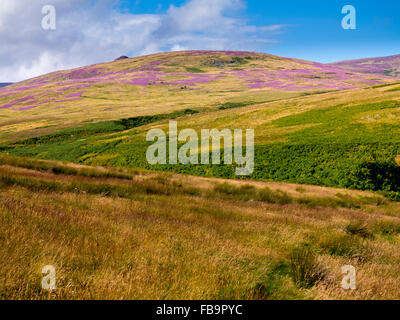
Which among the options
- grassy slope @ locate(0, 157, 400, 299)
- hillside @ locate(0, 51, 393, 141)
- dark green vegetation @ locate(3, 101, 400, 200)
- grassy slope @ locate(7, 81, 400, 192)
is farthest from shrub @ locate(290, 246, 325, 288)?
hillside @ locate(0, 51, 393, 141)

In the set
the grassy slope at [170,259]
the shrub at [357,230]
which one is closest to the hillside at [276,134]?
the shrub at [357,230]

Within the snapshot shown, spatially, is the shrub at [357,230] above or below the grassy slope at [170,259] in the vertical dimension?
below

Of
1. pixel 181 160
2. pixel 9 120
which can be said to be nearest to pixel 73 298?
pixel 181 160

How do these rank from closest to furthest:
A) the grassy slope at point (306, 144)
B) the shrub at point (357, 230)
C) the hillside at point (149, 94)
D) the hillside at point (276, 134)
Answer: the shrub at point (357, 230)
the grassy slope at point (306, 144)
the hillside at point (276, 134)
the hillside at point (149, 94)

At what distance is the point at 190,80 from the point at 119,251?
15515cm

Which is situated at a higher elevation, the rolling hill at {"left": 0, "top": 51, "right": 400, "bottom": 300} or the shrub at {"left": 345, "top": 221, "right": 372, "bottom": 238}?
the rolling hill at {"left": 0, "top": 51, "right": 400, "bottom": 300}

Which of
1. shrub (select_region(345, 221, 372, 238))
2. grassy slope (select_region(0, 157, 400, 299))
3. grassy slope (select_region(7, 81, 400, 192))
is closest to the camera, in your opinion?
grassy slope (select_region(0, 157, 400, 299))

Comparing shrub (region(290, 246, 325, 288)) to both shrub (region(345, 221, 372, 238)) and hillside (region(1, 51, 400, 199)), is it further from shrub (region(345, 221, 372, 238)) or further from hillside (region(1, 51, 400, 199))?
hillside (region(1, 51, 400, 199))

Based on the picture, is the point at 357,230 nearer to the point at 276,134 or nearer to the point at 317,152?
the point at 317,152

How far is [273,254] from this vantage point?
5.13 meters

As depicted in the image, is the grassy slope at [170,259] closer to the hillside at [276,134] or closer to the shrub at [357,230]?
the shrub at [357,230]

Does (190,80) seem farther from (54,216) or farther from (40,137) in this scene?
(54,216)

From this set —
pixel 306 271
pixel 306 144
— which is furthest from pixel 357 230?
pixel 306 144
